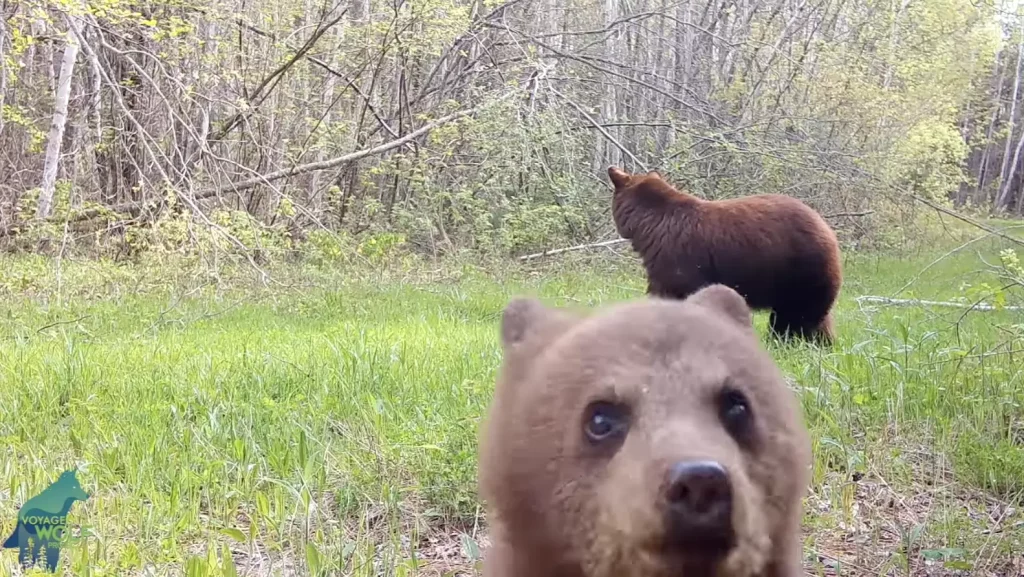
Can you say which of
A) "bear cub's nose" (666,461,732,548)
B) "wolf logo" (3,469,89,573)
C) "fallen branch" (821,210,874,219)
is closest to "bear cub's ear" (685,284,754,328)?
"bear cub's nose" (666,461,732,548)

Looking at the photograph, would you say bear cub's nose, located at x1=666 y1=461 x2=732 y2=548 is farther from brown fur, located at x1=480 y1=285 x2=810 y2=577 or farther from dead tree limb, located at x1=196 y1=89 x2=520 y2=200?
dead tree limb, located at x1=196 y1=89 x2=520 y2=200

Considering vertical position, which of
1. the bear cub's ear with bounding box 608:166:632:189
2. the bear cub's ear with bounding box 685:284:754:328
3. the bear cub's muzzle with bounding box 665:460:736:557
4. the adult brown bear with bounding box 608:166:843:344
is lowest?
the adult brown bear with bounding box 608:166:843:344

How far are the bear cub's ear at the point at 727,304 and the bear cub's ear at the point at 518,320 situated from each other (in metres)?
0.23

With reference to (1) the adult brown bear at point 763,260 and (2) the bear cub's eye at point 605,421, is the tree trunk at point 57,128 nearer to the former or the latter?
(1) the adult brown bear at point 763,260

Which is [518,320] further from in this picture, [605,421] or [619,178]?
[619,178]

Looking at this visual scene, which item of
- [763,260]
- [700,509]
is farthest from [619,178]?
[700,509]

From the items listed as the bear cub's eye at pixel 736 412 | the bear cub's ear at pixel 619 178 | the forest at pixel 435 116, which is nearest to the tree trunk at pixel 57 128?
the forest at pixel 435 116

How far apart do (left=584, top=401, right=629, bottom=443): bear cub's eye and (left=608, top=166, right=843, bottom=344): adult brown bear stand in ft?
16.8

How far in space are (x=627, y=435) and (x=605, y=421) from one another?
0.14ft

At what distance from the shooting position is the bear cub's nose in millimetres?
896

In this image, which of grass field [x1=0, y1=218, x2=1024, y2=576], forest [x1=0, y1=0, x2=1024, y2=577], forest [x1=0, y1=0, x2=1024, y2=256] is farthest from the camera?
forest [x1=0, y1=0, x2=1024, y2=256]

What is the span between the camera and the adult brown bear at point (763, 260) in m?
6.27

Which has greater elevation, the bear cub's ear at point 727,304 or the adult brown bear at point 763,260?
the bear cub's ear at point 727,304

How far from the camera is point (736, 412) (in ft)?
3.59
